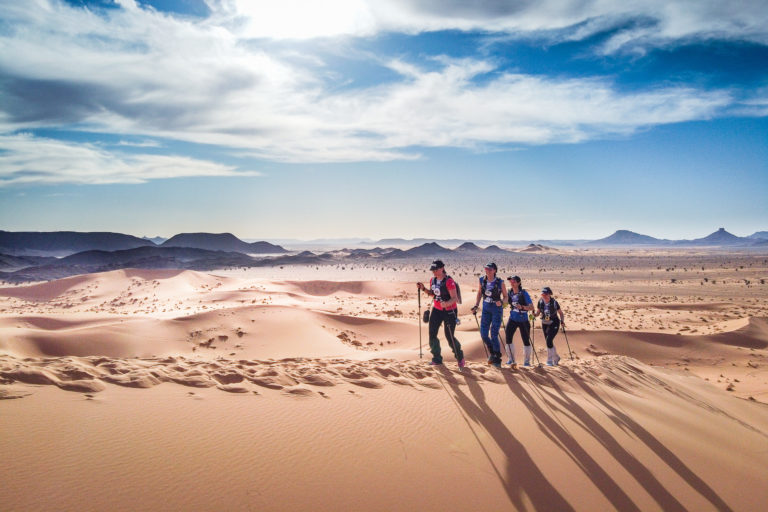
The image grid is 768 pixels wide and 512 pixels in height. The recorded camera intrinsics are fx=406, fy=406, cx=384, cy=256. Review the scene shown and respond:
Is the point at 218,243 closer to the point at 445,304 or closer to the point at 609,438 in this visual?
the point at 445,304

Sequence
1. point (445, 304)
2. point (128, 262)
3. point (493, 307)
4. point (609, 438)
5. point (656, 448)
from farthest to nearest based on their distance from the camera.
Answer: point (128, 262) → point (493, 307) → point (445, 304) → point (609, 438) → point (656, 448)

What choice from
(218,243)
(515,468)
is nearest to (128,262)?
(515,468)

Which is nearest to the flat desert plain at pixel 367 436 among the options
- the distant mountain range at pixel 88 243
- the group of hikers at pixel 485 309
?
the group of hikers at pixel 485 309

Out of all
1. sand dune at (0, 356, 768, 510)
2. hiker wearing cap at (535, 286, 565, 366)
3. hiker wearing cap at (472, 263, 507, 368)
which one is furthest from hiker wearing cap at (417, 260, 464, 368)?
hiker wearing cap at (535, 286, 565, 366)

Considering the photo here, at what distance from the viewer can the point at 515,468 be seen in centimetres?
452

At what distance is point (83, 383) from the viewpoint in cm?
565

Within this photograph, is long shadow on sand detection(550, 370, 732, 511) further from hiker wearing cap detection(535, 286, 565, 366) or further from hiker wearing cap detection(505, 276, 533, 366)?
hiker wearing cap detection(535, 286, 565, 366)

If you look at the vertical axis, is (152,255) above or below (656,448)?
above

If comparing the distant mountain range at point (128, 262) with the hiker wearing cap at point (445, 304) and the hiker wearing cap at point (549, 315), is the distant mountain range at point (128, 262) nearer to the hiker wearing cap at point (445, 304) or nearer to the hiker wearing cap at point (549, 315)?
the hiker wearing cap at point (445, 304)

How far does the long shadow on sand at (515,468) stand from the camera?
13.1ft

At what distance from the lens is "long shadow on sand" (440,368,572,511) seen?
3.99m

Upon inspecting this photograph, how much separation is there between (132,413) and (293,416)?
1.93 m

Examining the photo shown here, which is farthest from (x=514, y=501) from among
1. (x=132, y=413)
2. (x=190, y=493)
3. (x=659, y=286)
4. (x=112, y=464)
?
(x=659, y=286)

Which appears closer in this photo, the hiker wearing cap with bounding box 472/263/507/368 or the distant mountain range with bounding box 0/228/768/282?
the hiker wearing cap with bounding box 472/263/507/368
